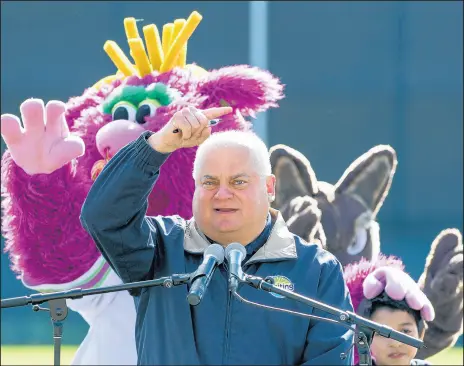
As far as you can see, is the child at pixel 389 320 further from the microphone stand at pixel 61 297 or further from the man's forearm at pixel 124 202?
the microphone stand at pixel 61 297

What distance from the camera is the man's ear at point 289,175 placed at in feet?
11.8

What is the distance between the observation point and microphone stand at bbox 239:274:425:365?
6.00 feet

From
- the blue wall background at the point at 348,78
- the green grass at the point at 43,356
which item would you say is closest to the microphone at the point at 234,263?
the green grass at the point at 43,356

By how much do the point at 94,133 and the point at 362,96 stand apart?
4890 mm

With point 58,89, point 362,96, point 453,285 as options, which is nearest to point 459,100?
point 362,96

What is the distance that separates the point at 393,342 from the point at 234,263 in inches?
52.3

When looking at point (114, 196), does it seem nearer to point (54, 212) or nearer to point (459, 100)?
point (54, 212)

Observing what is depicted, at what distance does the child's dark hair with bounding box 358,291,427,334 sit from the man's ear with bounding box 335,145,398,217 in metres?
0.59

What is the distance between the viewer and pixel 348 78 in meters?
7.83

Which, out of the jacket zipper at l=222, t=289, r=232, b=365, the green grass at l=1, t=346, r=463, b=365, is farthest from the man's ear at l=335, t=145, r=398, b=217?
the green grass at l=1, t=346, r=463, b=365

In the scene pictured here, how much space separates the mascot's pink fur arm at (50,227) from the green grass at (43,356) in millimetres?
2881

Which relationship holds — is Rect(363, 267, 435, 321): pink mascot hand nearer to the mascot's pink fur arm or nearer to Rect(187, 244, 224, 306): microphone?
the mascot's pink fur arm

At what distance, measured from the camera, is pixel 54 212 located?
3092 mm

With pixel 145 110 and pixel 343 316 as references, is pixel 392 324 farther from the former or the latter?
pixel 343 316
